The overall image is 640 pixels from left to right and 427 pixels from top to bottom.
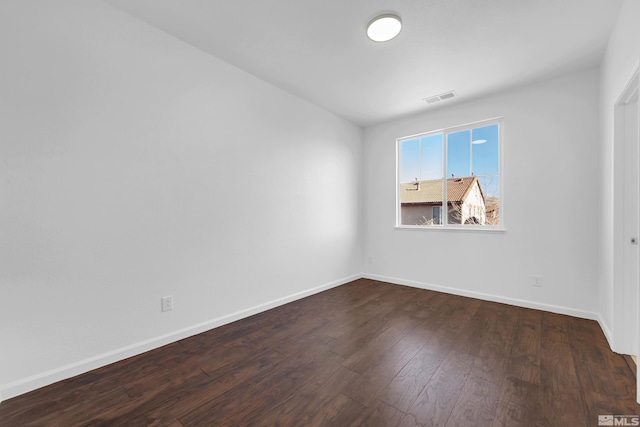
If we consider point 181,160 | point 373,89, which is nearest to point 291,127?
point 373,89

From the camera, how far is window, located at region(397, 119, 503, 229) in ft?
11.0

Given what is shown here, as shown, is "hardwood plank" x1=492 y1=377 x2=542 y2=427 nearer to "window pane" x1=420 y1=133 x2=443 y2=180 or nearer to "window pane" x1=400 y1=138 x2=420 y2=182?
"window pane" x1=420 y1=133 x2=443 y2=180

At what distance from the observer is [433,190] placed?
12.7 feet

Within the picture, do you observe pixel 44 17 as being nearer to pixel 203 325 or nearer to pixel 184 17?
pixel 184 17

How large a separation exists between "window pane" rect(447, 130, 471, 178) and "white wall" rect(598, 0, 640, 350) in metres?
1.26

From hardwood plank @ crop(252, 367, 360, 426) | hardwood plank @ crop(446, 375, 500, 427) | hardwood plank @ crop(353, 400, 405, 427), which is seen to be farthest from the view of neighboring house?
hardwood plank @ crop(353, 400, 405, 427)

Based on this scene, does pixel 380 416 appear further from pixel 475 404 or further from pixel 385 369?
pixel 475 404

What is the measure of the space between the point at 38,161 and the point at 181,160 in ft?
2.91

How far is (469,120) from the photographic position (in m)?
3.46

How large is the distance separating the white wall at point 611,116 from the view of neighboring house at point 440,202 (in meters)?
1.09

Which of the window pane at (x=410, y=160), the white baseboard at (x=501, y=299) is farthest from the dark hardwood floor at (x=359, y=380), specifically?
the window pane at (x=410, y=160)

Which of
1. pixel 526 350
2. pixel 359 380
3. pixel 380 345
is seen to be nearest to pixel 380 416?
pixel 359 380

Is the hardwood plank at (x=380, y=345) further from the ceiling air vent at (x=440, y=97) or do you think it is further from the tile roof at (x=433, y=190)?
the ceiling air vent at (x=440, y=97)

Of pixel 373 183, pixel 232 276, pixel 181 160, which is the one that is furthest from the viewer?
pixel 373 183
